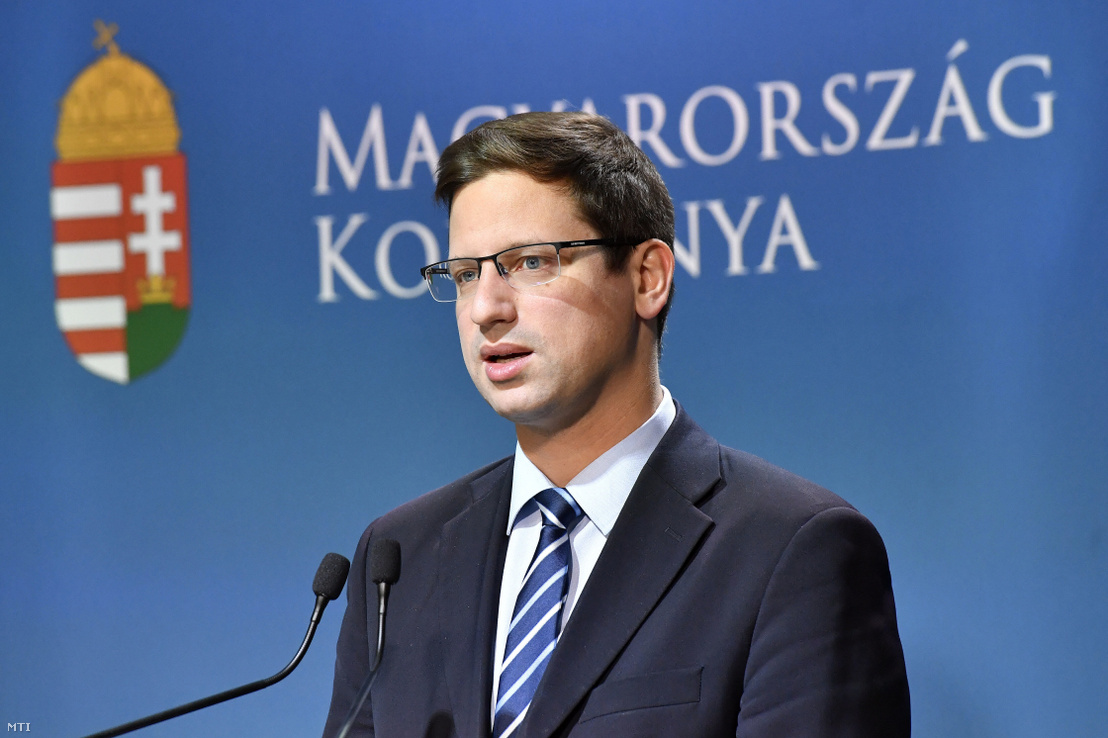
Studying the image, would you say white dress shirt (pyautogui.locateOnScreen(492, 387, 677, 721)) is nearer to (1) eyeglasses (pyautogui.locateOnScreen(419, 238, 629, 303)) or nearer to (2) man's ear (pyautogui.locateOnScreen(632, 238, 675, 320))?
(2) man's ear (pyautogui.locateOnScreen(632, 238, 675, 320))

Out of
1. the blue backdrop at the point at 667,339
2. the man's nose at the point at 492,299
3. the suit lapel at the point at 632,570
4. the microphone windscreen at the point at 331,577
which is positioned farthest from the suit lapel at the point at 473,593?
the blue backdrop at the point at 667,339

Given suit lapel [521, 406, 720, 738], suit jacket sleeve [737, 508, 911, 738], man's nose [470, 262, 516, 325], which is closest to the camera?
suit jacket sleeve [737, 508, 911, 738]

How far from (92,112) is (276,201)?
0.69 m

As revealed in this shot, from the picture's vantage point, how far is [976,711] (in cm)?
290

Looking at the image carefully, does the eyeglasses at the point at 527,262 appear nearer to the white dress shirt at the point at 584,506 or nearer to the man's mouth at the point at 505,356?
the man's mouth at the point at 505,356

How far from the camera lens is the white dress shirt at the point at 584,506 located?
1823 mm

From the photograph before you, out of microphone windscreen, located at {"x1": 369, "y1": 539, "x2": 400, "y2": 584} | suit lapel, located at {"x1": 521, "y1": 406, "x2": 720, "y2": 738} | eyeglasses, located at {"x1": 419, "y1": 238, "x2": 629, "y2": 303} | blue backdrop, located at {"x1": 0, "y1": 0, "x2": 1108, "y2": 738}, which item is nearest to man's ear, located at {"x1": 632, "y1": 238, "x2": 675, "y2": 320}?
eyeglasses, located at {"x1": 419, "y1": 238, "x2": 629, "y2": 303}

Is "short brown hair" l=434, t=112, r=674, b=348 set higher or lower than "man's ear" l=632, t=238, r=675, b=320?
higher

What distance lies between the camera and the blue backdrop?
2.92 metres

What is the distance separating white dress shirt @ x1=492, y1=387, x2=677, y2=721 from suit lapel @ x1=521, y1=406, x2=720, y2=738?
4 centimetres

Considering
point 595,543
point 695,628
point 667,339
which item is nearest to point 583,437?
point 595,543

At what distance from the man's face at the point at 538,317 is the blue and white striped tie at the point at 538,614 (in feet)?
0.51

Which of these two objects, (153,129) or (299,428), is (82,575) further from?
(153,129)

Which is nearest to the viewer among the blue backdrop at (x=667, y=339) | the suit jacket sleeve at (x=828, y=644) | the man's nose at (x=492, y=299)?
the suit jacket sleeve at (x=828, y=644)
